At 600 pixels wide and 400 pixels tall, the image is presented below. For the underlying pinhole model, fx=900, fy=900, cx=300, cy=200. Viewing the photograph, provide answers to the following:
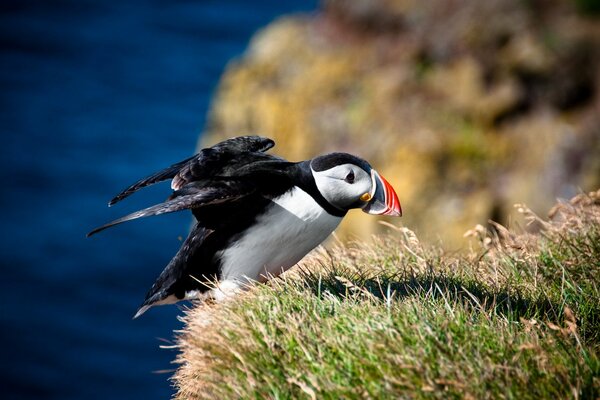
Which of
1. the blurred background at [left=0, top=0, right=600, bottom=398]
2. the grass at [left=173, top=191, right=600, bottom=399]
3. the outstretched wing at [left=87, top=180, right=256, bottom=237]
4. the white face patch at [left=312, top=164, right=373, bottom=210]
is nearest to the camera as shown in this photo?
the grass at [left=173, top=191, right=600, bottom=399]

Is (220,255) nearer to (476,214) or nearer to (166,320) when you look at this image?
(476,214)

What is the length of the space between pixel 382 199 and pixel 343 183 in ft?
0.85

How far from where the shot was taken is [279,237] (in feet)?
17.1

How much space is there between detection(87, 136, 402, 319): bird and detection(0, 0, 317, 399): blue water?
12.2m

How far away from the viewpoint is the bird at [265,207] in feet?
17.0

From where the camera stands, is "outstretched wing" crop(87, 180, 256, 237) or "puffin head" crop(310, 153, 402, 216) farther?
"puffin head" crop(310, 153, 402, 216)

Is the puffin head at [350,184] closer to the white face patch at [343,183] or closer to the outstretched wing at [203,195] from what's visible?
the white face patch at [343,183]

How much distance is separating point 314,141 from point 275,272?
908cm

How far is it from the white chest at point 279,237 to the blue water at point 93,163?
483 inches

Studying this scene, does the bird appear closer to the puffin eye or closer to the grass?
the puffin eye

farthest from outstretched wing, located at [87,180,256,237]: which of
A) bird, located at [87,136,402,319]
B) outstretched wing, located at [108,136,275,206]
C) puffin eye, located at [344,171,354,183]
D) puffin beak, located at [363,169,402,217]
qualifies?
puffin beak, located at [363,169,402,217]

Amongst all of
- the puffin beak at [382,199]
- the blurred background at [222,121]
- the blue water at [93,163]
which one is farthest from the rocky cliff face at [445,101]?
the puffin beak at [382,199]

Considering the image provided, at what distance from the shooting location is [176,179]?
5.41 metres

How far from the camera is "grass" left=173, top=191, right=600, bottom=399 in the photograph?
3.86 metres
